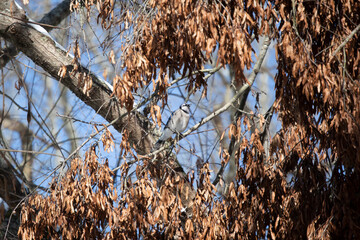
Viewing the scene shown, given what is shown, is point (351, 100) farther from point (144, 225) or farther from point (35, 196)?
point (35, 196)

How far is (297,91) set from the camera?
3.19 metres

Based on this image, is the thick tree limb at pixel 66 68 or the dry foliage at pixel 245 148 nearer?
the dry foliage at pixel 245 148

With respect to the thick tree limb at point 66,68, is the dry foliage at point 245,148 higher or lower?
lower

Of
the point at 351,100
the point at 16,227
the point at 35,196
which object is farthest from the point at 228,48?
the point at 16,227

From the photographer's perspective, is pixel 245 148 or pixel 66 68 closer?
pixel 245 148

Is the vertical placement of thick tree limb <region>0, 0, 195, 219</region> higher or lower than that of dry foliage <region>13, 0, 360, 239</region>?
higher

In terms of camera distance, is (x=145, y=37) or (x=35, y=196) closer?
(x=145, y=37)

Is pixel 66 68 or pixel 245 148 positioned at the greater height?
pixel 66 68

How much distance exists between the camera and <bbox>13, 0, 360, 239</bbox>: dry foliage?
307 cm

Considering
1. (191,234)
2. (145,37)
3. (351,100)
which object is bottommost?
(191,234)

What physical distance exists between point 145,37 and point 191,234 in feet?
4.78

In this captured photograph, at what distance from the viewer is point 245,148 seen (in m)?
3.91

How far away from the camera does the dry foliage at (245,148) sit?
10.1 ft

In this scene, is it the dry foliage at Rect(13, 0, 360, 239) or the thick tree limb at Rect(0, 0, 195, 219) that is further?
the thick tree limb at Rect(0, 0, 195, 219)
